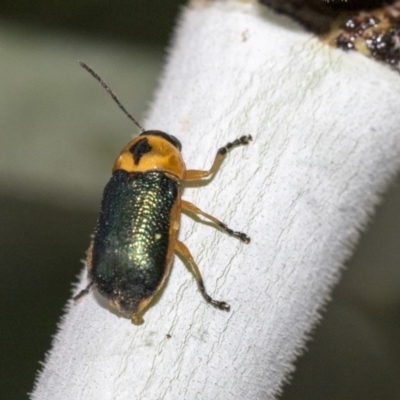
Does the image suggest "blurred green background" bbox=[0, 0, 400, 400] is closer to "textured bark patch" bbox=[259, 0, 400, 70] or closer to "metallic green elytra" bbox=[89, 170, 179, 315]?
"metallic green elytra" bbox=[89, 170, 179, 315]

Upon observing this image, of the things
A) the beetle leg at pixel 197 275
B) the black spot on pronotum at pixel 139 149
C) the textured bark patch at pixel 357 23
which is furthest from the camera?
the black spot on pronotum at pixel 139 149

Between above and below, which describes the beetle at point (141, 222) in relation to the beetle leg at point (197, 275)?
below

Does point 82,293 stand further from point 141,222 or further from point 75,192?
point 75,192

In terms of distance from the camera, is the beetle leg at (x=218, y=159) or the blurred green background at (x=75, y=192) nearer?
the beetle leg at (x=218, y=159)

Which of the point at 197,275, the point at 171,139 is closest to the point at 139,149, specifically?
the point at 171,139

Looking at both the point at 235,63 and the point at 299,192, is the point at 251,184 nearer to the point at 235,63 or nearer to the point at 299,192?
the point at 299,192

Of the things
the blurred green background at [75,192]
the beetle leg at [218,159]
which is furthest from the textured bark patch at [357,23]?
the blurred green background at [75,192]

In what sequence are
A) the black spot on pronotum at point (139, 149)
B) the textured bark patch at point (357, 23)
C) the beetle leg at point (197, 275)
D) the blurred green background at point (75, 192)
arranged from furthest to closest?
1. the blurred green background at point (75, 192)
2. the black spot on pronotum at point (139, 149)
3. the textured bark patch at point (357, 23)
4. the beetle leg at point (197, 275)

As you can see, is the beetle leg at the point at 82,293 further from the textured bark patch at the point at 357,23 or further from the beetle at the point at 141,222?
the textured bark patch at the point at 357,23

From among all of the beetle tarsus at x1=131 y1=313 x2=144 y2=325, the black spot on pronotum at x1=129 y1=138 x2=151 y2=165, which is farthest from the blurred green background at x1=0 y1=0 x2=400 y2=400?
the beetle tarsus at x1=131 y1=313 x2=144 y2=325
